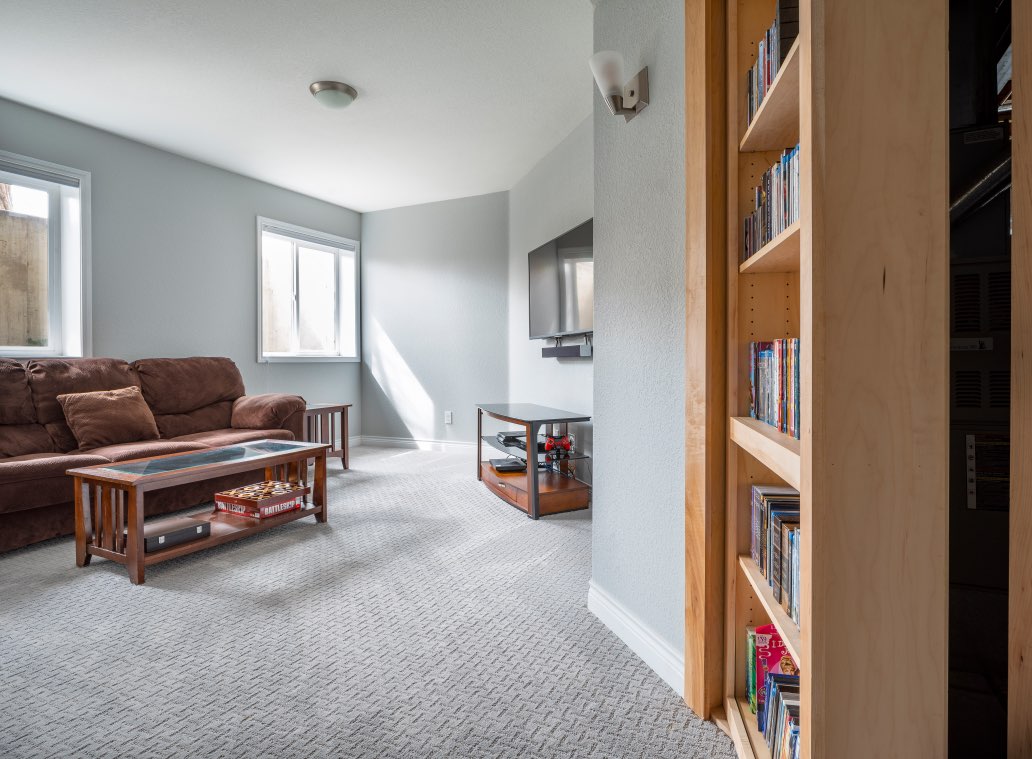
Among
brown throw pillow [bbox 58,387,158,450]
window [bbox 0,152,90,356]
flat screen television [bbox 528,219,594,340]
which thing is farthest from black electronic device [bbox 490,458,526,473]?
window [bbox 0,152,90,356]

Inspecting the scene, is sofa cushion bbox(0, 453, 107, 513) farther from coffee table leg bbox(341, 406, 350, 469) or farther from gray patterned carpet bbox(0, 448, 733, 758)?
coffee table leg bbox(341, 406, 350, 469)

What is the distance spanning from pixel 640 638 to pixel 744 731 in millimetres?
477

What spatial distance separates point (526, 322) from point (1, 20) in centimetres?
350

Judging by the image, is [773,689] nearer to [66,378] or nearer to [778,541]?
[778,541]

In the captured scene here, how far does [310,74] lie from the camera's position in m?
3.01

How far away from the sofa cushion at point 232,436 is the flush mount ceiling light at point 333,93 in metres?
2.16

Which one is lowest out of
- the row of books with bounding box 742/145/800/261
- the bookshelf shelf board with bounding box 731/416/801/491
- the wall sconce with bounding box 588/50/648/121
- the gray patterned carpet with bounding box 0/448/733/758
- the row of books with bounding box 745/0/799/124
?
the gray patterned carpet with bounding box 0/448/733/758

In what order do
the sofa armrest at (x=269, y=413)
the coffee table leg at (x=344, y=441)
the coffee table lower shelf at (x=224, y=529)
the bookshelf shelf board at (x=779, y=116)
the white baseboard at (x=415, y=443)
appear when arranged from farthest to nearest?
the white baseboard at (x=415, y=443)
the coffee table leg at (x=344, y=441)
the sofa armrest at (x=269, y=413)
the coffee table lower shelf at (x=224, y=529)
the bookshelf shelf board at (x=779, y=116)

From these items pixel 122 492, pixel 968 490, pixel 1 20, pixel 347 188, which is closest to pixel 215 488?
pixel 122 492

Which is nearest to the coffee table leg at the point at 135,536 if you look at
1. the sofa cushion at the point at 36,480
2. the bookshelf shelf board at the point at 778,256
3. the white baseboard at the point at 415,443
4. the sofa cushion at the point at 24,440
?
the sofa cushion at the point at 36,480

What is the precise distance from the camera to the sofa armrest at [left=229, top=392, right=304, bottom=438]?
390 cm

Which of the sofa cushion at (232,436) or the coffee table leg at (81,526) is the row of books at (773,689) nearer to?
the coffee table leg at (81,526)

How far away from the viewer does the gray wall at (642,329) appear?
5.08 ft

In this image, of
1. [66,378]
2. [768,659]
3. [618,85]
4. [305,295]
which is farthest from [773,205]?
[305,295]
